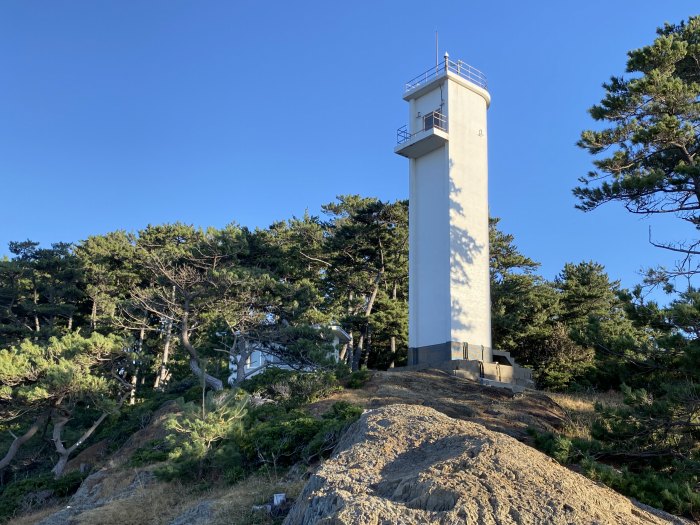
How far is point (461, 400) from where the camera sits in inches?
638

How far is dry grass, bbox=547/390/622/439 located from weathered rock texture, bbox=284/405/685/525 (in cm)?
447

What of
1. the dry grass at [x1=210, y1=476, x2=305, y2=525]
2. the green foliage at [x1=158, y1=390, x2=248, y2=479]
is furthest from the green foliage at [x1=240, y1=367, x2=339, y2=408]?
the dry grass at [x1=210, y1=476, x2=305, y2=525]

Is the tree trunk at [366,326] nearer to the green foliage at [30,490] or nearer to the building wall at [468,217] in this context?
the building wall at [468,217]

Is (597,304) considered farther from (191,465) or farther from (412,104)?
(191,465)

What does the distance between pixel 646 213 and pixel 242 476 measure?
32.7 feet

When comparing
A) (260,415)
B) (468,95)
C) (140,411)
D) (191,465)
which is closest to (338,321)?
(140,411)

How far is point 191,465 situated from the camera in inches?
429

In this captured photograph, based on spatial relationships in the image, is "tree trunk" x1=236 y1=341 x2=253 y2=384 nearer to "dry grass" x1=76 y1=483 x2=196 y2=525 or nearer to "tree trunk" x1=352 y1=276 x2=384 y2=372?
"tree trunk" x1=352 y1=276 x2=384 y2=372

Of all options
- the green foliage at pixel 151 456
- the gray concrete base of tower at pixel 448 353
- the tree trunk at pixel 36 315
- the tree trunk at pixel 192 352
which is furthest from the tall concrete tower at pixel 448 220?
the tree trunk at pixel 36 315

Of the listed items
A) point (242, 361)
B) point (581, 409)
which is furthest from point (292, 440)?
point (242, 361)

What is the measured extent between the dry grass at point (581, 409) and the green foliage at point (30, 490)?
511 inches

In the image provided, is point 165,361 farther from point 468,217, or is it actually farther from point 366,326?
point 468,217

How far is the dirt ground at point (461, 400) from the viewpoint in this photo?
12.5 metres

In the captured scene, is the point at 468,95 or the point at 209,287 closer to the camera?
the point at 209,287
